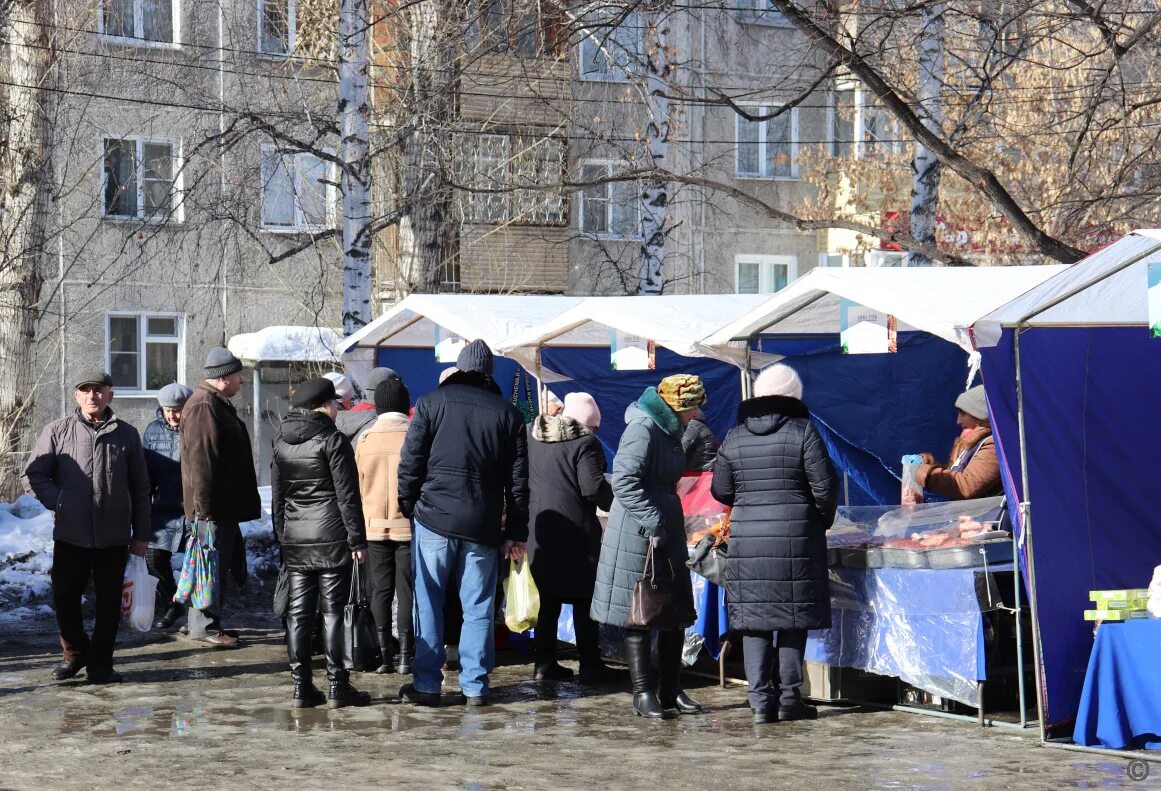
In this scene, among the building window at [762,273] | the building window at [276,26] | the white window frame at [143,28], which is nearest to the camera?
the building window at [276,26]

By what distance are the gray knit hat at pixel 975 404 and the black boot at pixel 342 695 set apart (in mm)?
3554

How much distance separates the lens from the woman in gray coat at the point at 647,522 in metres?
7.66

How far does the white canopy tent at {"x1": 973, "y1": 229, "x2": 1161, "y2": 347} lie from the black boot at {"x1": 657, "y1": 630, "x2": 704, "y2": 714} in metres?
2.03

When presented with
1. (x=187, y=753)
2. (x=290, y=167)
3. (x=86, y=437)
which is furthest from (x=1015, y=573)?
(x=290, y=167)

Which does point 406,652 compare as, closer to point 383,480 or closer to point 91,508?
point 383,480

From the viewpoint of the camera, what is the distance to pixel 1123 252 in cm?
707

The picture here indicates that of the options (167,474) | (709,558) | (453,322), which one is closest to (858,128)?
(453,322)

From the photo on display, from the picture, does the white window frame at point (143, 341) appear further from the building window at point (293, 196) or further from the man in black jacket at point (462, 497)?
the man in black jacket at point (462, 497)

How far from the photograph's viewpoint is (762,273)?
30.3 meters

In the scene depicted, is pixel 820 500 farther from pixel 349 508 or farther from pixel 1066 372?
pixel 349 508

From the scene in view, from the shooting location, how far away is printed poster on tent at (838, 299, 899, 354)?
8.59 m

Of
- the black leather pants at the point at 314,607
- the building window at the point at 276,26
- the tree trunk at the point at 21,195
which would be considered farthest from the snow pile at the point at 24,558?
the building window at the point at 276,26

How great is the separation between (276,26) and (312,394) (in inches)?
634

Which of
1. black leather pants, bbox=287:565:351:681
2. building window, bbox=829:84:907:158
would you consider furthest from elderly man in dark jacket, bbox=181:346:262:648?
building window, bbox=829:84:907:158
